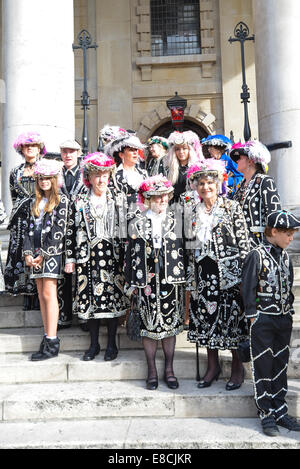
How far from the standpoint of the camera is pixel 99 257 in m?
4.52

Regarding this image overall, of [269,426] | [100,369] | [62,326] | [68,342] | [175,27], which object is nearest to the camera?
[269,426]

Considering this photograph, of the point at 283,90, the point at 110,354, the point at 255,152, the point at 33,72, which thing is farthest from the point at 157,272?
the point at 283,90

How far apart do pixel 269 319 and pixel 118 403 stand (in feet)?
4.92

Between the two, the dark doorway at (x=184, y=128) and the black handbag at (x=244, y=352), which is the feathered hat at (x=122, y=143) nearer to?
the black handbag at (x=244, y=352)

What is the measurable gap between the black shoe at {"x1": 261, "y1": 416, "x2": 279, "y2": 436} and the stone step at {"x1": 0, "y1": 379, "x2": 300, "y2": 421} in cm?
30

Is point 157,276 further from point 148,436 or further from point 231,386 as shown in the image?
point 148,436

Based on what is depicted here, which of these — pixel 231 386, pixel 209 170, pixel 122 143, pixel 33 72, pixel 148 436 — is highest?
pixel 33 72

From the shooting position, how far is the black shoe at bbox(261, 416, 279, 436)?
3.42 metres

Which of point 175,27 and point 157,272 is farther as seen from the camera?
point 175,27

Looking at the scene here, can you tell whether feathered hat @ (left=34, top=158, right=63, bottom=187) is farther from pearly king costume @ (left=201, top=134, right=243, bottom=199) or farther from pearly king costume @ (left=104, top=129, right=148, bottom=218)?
pearly king costume @ (left=201, top=134, right=243, bottom=199)

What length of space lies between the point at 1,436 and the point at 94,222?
209cm

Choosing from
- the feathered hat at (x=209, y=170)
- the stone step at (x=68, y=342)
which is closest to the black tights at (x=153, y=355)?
the stone step at (x=68, y=342)

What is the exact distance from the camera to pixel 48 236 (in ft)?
15.1

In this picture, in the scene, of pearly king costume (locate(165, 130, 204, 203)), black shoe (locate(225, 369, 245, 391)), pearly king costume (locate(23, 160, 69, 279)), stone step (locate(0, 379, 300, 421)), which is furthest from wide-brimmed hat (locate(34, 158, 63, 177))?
black shoe (locate(225, 369, 245, 391))
